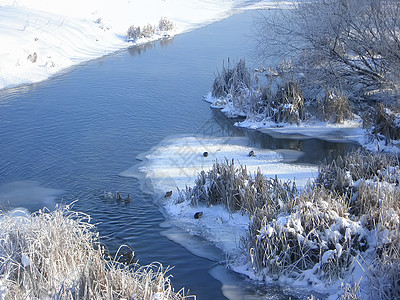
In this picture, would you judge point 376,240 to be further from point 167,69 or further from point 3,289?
point 167,69

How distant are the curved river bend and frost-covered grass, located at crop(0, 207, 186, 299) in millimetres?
1342

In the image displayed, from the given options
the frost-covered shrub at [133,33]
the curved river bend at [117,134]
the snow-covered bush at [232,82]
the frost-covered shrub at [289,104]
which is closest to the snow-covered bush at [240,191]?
the curved river bend at [117,134]

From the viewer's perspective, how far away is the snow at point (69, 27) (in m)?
19.8

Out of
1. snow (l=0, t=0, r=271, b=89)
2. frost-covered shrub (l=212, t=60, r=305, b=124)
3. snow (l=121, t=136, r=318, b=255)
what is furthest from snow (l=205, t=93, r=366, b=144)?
snow (l=0, t=0, r=271, b=89)

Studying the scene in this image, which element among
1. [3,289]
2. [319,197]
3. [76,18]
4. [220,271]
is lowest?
[220,271]

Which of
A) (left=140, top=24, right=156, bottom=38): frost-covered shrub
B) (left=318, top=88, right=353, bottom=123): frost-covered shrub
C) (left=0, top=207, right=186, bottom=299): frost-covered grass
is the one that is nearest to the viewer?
(left=0, top=207, right=186, bottom=299): frost-covered grass

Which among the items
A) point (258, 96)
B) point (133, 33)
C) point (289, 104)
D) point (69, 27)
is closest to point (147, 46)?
point (133, 33)

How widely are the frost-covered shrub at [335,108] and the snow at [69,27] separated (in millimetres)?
10959

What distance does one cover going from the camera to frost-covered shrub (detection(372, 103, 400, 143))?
12.2 meters

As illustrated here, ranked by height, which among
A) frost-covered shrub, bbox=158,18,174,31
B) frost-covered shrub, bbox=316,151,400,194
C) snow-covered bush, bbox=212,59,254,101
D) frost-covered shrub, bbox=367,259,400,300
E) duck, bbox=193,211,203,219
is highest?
frost-covered shrub, bbox=158,18,174,31

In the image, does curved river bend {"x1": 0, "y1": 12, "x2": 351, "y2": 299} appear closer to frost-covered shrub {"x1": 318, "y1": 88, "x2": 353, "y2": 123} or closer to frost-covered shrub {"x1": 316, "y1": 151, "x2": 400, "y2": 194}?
frost-covered shrub {"x1": 318, "y1": 88, "x2": 353, "y2": 123}

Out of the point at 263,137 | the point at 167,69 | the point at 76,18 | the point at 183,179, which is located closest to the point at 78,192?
the point at 183,179

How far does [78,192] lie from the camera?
10344mm

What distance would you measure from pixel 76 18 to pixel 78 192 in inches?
701
